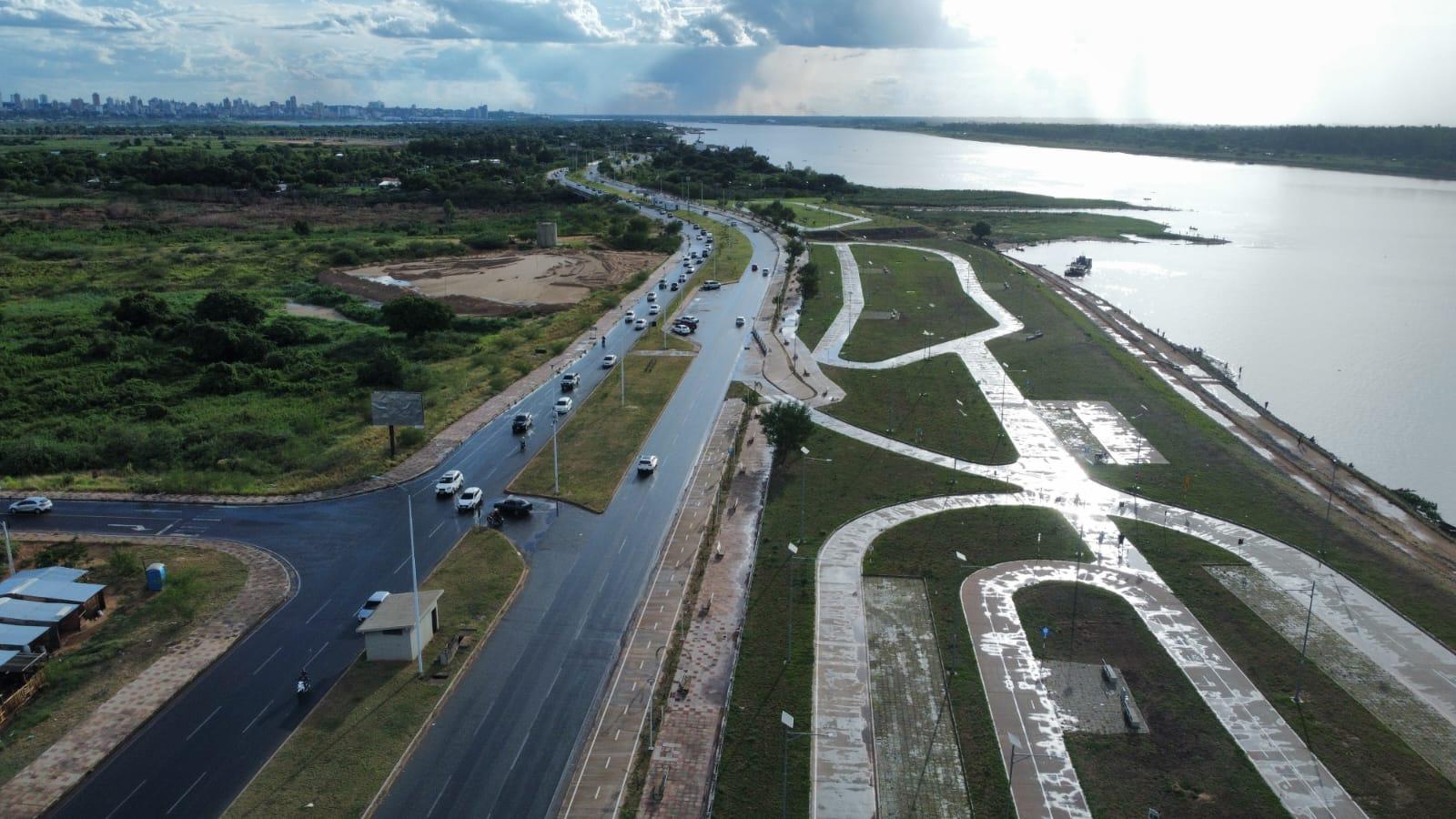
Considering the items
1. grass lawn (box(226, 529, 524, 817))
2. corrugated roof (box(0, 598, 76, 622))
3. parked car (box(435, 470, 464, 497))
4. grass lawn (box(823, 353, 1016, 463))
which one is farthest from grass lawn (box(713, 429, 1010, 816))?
corrugated roof (box(0, 598, 76, 622))

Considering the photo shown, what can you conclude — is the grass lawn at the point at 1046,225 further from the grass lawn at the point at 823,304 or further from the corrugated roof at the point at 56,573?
the corrugated roof at the point at 56,573

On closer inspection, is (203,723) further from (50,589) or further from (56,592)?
(50,589)

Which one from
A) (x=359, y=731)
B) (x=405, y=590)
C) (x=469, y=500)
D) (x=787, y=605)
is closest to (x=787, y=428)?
(x=787, y=605)

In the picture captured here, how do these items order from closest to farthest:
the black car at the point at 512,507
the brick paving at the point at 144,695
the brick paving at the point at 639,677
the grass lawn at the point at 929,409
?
1. the brick paving at the point at 144,695
2. the brick paving at the point at 639,677
3. the black car at the point at 512,507
4. the grass lawn at the point at 929,409

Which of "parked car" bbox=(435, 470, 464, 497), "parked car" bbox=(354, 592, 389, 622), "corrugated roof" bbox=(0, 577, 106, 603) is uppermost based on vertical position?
"parked car" bbox=(435, 470, 464, 497)

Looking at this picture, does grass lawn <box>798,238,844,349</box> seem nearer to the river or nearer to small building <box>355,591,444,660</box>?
the river

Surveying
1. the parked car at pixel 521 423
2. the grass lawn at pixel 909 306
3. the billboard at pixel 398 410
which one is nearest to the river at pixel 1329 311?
the grass lawn at pixel 909 306
